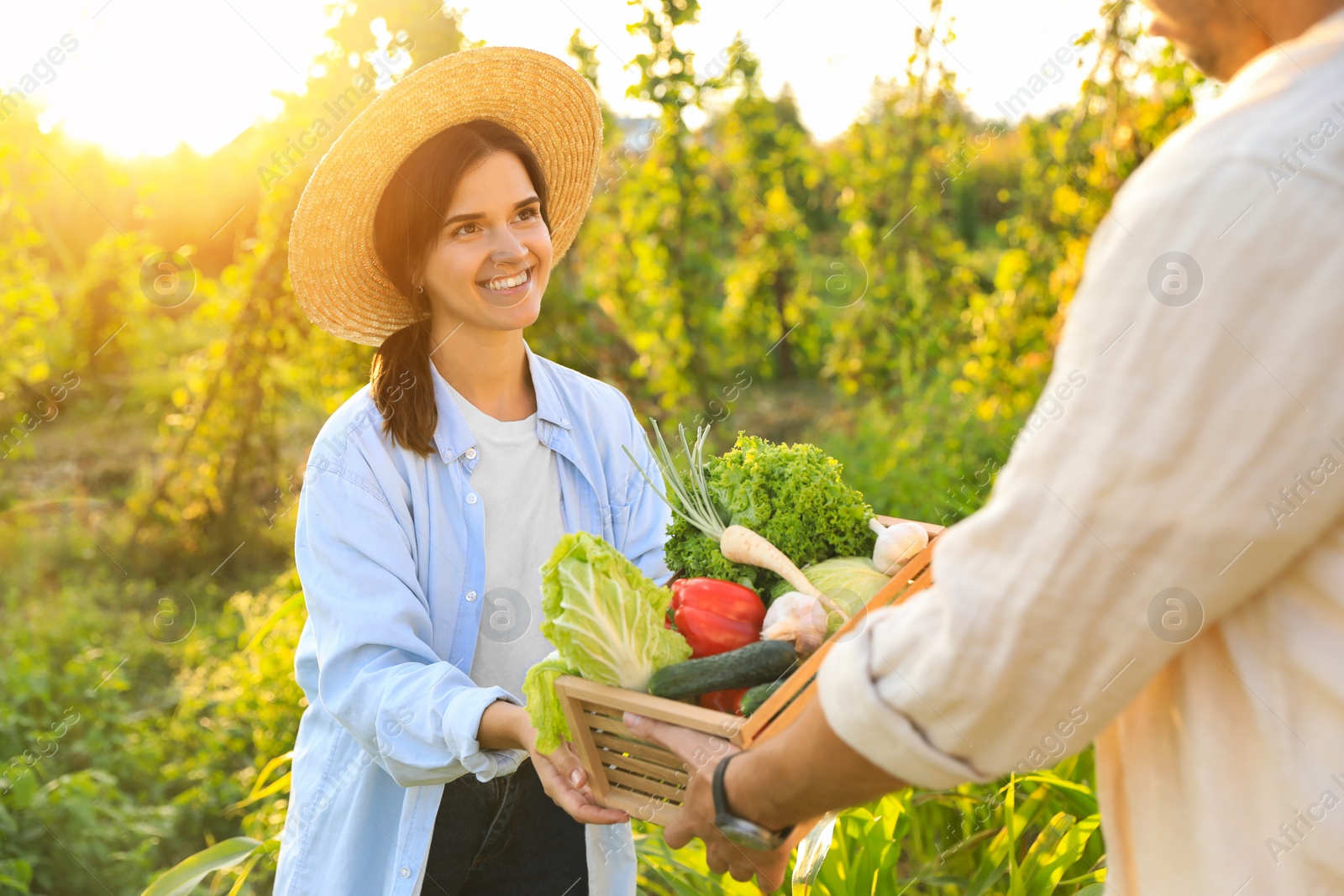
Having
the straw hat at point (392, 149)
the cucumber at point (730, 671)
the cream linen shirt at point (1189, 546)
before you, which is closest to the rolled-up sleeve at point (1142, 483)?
the cream linen shirt at point (1189, 546)

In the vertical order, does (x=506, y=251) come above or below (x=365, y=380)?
below

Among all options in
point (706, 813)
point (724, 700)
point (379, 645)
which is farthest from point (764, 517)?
point (379, 645)

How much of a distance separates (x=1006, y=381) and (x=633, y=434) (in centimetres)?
433

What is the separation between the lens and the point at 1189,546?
850 mm

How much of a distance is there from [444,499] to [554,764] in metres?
0.69

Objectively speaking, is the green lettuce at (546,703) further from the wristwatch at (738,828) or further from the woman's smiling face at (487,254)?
the woman's smiling face at (487,254)

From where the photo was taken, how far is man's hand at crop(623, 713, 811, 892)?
1.36 meters

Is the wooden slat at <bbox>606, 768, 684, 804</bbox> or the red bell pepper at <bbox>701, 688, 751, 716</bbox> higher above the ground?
the red bell pepper at <bbox>701, 688, 751, 716</bbox>

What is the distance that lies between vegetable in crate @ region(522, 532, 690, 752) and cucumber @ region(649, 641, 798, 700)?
7 centimetres

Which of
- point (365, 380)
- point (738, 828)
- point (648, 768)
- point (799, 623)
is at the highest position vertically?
point (365, 380)

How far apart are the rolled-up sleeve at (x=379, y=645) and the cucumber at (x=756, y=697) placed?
54 centimetres

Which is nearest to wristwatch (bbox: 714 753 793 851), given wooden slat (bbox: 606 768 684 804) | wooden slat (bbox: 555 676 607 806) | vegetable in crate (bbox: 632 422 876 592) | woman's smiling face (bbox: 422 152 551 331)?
wooden slat (bbox: 606 768 684 804)

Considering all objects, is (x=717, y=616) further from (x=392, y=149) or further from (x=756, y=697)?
(x=392, y=149)

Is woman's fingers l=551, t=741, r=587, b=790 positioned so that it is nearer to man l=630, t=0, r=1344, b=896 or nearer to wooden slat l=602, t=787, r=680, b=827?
wooden slat l=602, t=787, r=680, b=827
